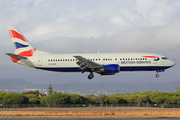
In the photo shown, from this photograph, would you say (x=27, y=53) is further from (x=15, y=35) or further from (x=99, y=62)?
(x=99, y=62)

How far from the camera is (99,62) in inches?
2078

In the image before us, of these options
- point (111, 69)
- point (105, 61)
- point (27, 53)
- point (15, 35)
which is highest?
point (15, 35)

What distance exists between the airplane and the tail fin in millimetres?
2089

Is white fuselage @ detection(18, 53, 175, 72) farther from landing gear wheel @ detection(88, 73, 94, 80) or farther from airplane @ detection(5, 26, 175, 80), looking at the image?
landing gear wheel @ detection(88, 73, 94, 80)

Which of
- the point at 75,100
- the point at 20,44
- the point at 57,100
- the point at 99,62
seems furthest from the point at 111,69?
the point at 75,100

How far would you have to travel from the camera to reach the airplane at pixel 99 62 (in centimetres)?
5212

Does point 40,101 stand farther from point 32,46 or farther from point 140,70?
point 140,70

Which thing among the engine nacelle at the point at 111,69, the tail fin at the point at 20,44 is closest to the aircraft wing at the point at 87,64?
the engine nacelle at the point at 111,69

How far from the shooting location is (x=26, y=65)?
181ft

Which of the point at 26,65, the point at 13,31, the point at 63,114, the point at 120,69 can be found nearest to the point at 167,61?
the point at 120,69

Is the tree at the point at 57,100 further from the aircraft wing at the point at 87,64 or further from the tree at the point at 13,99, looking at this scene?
the aircraft wing at the point at 87,64

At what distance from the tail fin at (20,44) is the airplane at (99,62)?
6.85 feet

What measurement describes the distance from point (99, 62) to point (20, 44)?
20.7 m

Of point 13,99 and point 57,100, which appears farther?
point 57,100
